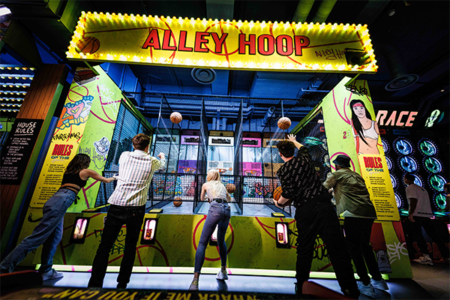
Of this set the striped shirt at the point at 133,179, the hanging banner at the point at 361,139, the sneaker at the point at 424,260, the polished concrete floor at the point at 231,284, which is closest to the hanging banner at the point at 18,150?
the polished concrete floor at the point at 231,284

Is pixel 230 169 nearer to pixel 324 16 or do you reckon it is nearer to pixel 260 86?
pixel 260 86

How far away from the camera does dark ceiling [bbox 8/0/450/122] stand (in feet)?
12.6

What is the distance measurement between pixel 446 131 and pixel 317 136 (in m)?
6.98

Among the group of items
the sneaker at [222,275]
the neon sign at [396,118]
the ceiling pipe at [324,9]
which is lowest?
the sneaker at [222,275]

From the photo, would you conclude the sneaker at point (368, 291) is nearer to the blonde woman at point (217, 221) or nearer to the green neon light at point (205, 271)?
the green neon light at point (205, 271)

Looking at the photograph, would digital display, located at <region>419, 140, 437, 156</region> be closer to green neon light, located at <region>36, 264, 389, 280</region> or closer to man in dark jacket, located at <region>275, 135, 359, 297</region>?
green neon light, located at <region>36, 264, 389, 280</region>

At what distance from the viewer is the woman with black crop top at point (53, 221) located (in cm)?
204

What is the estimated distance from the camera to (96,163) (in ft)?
11.8

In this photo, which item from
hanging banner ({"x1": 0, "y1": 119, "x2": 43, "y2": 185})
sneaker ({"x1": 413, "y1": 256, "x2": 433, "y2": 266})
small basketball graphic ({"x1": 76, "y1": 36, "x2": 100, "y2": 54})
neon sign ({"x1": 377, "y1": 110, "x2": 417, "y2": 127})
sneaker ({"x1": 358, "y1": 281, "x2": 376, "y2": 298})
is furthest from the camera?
neon sign ({"x1": 377, "y1": 110, "x2": 417, "y2": 127})

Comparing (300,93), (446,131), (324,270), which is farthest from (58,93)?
(446,131)

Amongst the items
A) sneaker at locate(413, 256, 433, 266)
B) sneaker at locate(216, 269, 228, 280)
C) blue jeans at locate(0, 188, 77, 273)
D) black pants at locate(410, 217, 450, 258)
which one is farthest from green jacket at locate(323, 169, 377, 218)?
blue jeans at locate(0, 188, 77, 273)

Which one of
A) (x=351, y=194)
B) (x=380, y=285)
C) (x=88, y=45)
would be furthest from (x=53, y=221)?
(x=380, y=285)

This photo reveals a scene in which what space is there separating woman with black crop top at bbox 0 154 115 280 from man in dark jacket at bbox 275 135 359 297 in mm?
2354

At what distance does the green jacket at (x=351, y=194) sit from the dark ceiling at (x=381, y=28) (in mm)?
2247
